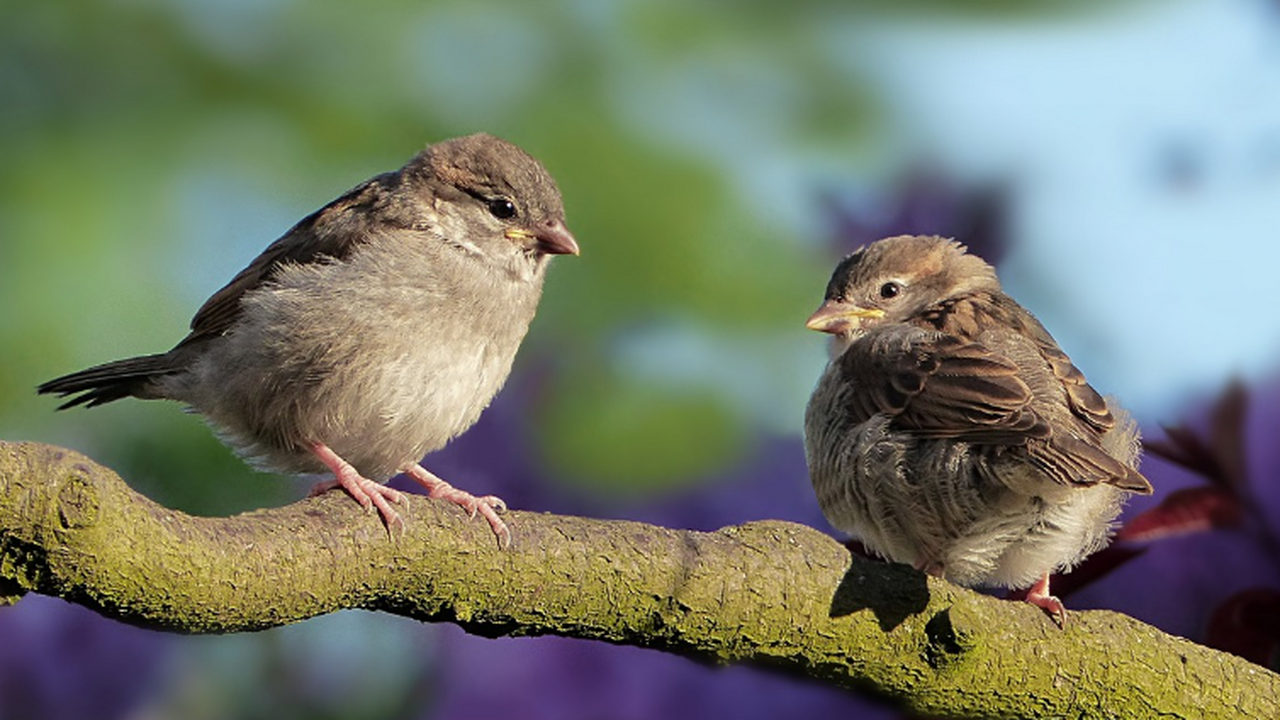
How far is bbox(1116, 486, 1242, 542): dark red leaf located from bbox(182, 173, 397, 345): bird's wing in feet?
5.30

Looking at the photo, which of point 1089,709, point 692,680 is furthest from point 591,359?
point 1089,709

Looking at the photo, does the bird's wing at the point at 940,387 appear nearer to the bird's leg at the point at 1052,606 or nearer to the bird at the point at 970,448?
the bird at the point at 970,448

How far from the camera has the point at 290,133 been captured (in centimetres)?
289

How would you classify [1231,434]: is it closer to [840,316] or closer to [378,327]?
[840,316]

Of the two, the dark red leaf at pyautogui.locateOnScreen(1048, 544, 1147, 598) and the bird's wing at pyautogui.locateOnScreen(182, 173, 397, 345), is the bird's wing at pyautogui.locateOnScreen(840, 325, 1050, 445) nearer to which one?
the dark red leaf at pyautogui.locateOnScreen(1048, 544, 1147, 598)

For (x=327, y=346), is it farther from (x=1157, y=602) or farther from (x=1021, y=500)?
(x=1157, y=602)

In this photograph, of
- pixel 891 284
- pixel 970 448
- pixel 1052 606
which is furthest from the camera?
pixel 891 284

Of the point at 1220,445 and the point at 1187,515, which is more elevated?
the point at 1220,445

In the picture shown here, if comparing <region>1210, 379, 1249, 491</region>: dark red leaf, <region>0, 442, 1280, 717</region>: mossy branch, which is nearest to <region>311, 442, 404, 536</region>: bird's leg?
<region>0, 442, 1280, 717</region>: mossy branch

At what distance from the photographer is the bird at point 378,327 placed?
123 inches

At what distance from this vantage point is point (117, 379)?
329 cm

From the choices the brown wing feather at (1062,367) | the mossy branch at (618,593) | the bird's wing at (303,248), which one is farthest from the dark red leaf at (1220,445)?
the bird's wing at (303,248)

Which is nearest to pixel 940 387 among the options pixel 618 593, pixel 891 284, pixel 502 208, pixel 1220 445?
pixel 1220 445

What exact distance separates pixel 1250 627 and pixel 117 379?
7.04 feet
